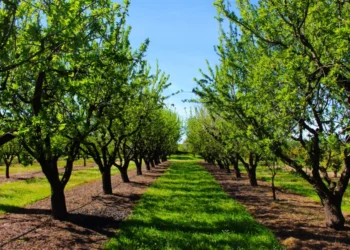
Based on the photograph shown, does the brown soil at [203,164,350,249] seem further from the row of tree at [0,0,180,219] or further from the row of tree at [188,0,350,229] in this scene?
the row of tree at [0,0,180,219]

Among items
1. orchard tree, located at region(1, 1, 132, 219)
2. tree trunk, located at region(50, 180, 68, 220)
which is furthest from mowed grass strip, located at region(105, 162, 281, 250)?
orchard tree, located at region(1, 1, 132, 219)

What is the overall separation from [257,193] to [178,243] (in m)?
15.2

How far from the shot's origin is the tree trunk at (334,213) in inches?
517

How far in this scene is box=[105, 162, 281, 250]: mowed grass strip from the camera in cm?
1124

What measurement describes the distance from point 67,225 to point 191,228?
5.23 metres

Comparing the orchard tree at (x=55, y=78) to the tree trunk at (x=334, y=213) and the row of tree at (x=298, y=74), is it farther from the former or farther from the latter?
the tree trunk at (x=334, y=213)

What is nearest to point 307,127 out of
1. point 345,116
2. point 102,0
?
point 345,116

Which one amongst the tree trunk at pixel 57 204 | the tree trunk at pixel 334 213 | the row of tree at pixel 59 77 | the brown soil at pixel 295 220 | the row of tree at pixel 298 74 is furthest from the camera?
the tree trunk at pixel 57 204

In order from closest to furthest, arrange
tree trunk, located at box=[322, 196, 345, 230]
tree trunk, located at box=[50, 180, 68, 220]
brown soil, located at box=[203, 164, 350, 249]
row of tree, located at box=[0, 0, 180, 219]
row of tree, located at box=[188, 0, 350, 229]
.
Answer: row of tree, located at box=[0, 0, 180, 219] → row of tree, located at box=[188, 0, 350, 229] → brown soil, located at box=[203, 164, 350, 249] → tree trunk, located at box=[322, 196, 345, 230] → tree trunk, located at box=[50, 180, 68, 220]

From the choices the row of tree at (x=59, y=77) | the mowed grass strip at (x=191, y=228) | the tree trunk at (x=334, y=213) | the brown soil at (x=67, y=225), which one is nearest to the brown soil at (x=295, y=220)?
the tree trunk at (x=334, y=213)

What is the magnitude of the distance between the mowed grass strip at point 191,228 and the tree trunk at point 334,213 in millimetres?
2622

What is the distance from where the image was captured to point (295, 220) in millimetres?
15258

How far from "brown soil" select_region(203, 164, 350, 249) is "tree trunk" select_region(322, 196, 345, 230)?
27cm

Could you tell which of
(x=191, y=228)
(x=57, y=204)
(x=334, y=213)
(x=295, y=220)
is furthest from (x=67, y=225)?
(x=334, y=213)
